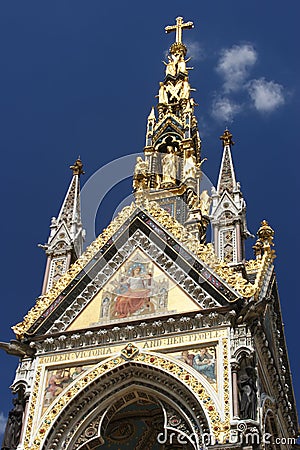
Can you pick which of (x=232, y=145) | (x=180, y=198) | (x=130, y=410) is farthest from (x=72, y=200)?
(x=130, y=410)

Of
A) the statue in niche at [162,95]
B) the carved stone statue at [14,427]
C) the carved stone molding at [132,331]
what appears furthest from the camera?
the statue in niche at [162,95]

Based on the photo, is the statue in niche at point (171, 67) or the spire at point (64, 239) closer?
the spire at point (64, 239)

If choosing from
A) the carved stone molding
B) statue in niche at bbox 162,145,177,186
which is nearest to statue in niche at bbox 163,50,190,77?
statue in niche at bbox 162,145,177,186

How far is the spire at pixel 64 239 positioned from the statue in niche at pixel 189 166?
2.81 meters

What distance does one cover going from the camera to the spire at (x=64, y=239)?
18.1m

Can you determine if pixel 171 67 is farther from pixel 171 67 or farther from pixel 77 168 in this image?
pixel 77 168

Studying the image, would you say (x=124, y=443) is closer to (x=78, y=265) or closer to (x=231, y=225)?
(x=78, y=265)

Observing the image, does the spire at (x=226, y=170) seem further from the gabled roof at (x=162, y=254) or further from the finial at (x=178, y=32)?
the finial at (x=178, y=32)

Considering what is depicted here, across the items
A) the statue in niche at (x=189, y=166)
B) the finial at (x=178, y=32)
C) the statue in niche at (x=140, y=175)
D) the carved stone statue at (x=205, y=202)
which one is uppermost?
the finial at (x=178, y=32)

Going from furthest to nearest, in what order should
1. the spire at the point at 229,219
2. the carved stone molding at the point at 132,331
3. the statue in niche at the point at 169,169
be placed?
the statue in niche at the point at 169,169, the spire at the point at 229,219, the carved stone molding at the point at 132,331

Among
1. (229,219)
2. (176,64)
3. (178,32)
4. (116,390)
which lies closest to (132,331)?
(116,390)

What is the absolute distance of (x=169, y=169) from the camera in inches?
837

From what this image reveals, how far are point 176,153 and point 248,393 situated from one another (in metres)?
9.48

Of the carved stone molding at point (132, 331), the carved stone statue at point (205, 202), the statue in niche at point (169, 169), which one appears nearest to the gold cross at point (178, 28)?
the statue in niche at point (169, 169)
